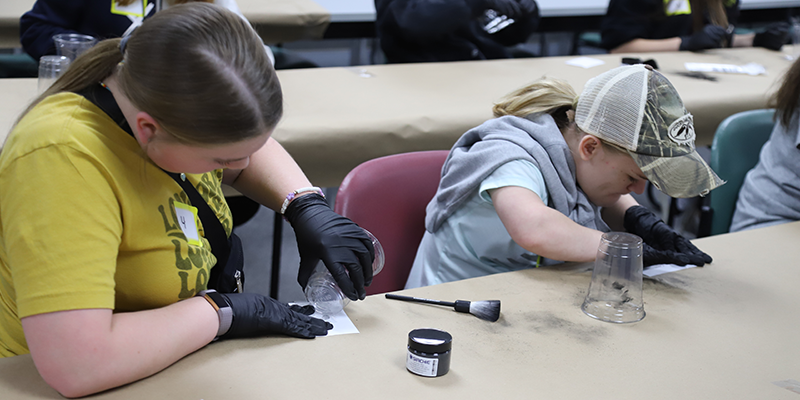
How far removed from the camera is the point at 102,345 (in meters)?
0.75

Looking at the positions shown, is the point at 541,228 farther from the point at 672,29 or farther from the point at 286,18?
the point at 672,29

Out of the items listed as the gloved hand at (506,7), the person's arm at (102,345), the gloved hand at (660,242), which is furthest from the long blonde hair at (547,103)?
the gloved hand at (506,7)

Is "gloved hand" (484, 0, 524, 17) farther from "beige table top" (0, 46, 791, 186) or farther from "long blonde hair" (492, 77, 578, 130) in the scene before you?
"long blonde hair" (492, 77, 578, 130)

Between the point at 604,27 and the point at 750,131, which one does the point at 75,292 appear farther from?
the point at 604,27

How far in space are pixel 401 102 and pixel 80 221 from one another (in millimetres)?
1581

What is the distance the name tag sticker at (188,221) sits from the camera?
3.00 ft

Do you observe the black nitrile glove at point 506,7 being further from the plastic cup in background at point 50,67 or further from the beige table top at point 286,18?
the plastic cup in background at point 50,67

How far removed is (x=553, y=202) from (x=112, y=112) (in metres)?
0.87

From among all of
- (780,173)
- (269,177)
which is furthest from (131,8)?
(780,173)

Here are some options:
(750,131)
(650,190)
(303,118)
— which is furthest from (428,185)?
(650,190)

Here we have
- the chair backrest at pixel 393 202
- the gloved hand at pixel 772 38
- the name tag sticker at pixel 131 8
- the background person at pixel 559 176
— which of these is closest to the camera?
the background person at pixel 559 176

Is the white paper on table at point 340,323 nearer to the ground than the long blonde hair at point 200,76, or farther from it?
nearer to the ground

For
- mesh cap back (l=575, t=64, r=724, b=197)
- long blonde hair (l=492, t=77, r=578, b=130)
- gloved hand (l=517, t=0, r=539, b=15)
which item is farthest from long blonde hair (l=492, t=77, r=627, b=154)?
gloved hand (l=517, t=0, r=539, b=15)

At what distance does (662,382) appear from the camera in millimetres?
906
